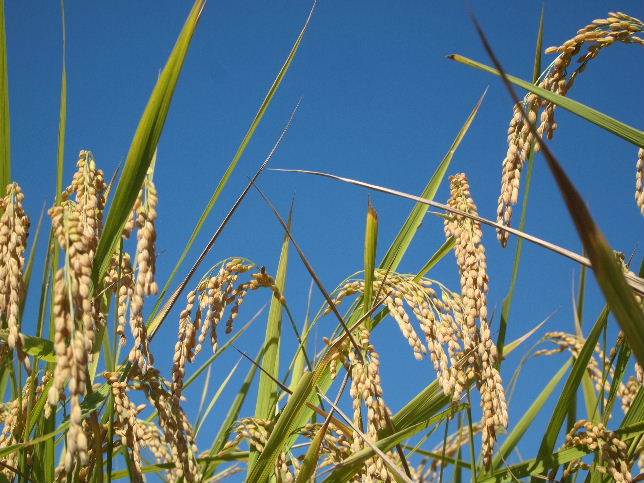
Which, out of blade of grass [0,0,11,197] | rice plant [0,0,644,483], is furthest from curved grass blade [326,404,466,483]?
blade of grass [0,0,11,197]

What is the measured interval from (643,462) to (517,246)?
79cm

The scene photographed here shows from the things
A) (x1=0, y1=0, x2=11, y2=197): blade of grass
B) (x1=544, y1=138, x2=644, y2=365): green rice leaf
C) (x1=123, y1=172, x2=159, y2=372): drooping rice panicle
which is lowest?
(x1=544, y1=138, x2=644, y2=365): green rice leaf

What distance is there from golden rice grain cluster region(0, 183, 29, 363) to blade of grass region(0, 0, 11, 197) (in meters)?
0.24

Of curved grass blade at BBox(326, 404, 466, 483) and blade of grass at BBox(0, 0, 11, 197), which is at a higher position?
blade of grass at BBox(0, 0, 11, 197)

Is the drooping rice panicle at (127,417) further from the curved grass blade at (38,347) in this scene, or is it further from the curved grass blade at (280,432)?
the curved grass blade at (280,432)

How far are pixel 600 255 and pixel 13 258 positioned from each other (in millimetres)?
1151

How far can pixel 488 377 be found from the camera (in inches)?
71.9

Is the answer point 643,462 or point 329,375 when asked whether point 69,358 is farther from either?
point 643,462

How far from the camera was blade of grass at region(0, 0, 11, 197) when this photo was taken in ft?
6.04

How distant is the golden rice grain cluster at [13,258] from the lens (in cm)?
138

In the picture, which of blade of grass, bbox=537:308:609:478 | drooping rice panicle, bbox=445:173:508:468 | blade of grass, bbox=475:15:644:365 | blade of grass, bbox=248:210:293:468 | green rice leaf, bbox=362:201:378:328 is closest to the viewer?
blade of grass, bbox=475:15:644:365

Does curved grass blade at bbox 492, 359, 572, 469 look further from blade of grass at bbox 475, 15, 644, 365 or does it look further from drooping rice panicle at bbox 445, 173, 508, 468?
blade of grass at bbox 475, 15, 644, 365

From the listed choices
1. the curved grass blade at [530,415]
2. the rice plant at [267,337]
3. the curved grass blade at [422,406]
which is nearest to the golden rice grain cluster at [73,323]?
the rice plant at [267,337]

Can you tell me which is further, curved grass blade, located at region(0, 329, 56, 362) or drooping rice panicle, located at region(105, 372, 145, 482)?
curved grass blade, located at region(0, 329, 56, 362)
